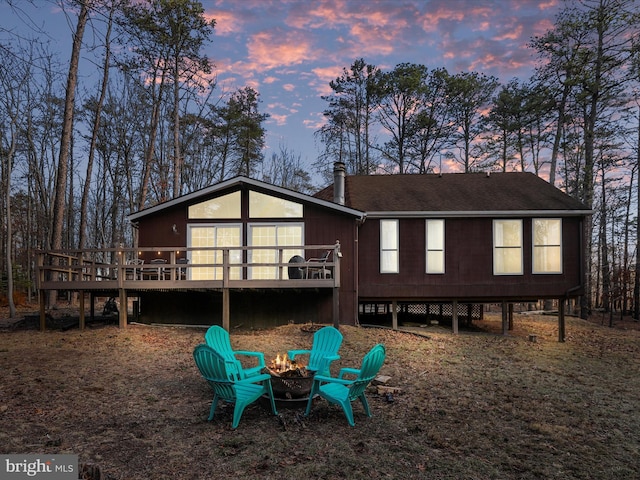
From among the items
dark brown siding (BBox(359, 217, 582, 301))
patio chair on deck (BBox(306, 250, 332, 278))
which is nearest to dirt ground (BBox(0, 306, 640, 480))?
patio chair on deck (BBox(306, 250, 332, 278))

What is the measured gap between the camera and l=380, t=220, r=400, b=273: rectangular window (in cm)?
1342

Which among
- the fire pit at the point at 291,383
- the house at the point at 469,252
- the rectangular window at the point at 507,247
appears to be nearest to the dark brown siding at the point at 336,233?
the house at the point at 469,252

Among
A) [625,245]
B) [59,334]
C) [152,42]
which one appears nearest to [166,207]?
[59,334]

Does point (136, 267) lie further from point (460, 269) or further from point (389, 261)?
point (460, 269)

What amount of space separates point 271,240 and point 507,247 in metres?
7.54

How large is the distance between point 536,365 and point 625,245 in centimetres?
2276

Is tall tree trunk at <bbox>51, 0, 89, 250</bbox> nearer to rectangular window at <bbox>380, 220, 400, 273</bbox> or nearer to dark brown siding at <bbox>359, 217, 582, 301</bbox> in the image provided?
dark brown siding at <bbox>359, 217, 582, 301</bbox>

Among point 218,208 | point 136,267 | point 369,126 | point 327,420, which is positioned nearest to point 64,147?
point 218,208

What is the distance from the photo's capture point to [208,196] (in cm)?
1292

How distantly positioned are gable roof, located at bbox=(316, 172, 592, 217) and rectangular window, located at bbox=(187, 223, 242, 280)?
3.94 m

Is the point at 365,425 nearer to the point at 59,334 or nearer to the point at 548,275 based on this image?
the point at 59,334

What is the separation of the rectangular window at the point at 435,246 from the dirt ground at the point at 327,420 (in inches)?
164

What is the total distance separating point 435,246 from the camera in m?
13.5

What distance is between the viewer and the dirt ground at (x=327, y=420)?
4.17m
